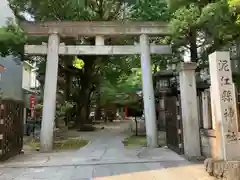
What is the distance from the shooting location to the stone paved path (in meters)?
7.14

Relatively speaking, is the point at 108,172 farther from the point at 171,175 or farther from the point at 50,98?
the point at 50,98

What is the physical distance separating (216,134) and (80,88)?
1674cm

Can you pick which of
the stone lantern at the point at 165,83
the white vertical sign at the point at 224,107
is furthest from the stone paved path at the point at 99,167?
the stone lantern at the point at 165,83

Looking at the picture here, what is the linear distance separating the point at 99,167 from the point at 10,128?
13.7 feet

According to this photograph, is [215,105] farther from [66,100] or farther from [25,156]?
[66,100]

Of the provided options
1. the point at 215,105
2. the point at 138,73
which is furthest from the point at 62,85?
the point at 215,105

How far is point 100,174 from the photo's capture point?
23.9ft

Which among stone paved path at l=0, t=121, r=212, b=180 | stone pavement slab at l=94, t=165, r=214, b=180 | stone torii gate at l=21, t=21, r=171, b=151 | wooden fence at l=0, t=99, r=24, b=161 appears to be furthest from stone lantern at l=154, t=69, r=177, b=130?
stone pavement slab at l=94, t=165, r=214, b=180

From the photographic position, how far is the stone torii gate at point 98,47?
12.6 meters

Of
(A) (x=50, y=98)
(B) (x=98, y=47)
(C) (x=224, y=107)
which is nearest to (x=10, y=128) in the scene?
(A) (x=50, y=98)

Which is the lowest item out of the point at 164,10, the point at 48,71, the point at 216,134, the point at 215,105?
the point at 216,134

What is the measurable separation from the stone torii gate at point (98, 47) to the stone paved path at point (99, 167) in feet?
9.14

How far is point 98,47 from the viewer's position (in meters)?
13.3

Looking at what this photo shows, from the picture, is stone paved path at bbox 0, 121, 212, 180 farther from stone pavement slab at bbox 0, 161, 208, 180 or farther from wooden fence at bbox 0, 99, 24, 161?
wooden fence at bbox 0, 99, 24, 161
